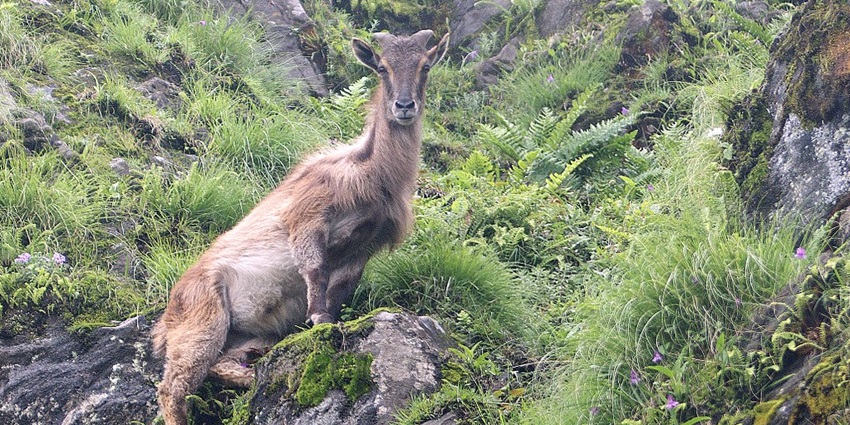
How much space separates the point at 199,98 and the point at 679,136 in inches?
196

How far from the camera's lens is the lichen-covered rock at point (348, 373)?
543 centimetres

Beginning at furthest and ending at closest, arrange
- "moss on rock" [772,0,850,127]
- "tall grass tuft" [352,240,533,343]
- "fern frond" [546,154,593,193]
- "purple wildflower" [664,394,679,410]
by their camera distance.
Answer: "fern frond" [546,154,593,193] < "tall grass tuft" [352,240,533,343] < "moss on rock" [772,0,850,127] < "purple wildflower" [664,394,679,410]

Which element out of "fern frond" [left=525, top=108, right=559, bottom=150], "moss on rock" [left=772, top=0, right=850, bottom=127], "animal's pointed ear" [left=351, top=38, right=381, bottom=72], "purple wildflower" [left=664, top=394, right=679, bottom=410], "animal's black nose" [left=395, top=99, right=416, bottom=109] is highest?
"moss on rock" [left=772, top=0, right=850, bottom=127]

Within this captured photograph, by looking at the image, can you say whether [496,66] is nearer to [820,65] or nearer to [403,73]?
[403,73]

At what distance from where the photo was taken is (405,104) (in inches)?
276

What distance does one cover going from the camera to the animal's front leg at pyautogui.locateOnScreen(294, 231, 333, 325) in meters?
6.48

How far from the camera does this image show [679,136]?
8.78 m

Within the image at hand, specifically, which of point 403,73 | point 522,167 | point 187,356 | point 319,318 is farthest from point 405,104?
point 522,167

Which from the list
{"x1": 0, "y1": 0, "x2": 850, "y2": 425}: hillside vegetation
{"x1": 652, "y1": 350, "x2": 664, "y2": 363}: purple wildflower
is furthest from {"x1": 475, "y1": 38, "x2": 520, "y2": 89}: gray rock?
{"x1": 652, "y1": 350, "x2": 664, "y2": 363}: purple wildflower

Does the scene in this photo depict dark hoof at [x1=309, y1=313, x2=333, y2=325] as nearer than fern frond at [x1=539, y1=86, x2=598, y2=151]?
Yes

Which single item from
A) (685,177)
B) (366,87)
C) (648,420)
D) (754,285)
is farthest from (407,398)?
(366,87)

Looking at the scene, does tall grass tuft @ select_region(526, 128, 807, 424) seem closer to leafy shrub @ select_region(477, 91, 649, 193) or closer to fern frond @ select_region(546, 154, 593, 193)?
fern frond @ select_region(546, 154, 593, 193)

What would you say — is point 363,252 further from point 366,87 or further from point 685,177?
point 366,87

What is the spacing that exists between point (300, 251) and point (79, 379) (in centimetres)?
174
